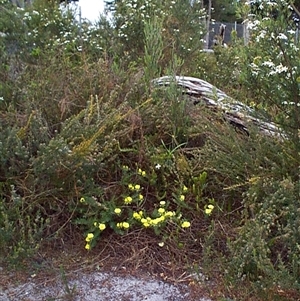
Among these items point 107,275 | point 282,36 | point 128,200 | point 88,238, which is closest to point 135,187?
point 128,200

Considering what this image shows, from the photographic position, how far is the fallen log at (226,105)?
2859mm

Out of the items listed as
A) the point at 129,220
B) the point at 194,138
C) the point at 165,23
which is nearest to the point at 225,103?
the point at 194,138

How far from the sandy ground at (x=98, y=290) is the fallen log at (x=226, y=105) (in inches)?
46.2

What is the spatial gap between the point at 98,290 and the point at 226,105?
160 centimetres

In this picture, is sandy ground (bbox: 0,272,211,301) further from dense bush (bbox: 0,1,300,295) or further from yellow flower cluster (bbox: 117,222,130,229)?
yellow flower cluster (bbox: 117,222,130,229)

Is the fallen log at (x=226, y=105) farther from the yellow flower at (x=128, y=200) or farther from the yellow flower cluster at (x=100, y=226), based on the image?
the yellow flower cluster at (x=100, y=226)

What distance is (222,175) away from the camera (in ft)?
9.01

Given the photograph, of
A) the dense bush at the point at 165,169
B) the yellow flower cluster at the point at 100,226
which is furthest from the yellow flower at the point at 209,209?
the yellow flower cluster at the point at 100,226

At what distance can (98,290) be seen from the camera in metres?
2.10

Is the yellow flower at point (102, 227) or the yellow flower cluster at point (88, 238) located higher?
the yellow flower at point (102, 227)

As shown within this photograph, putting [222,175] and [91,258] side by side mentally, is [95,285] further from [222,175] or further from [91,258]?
[222,175]

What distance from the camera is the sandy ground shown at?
2.05 m

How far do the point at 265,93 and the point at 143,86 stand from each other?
46.0 inches

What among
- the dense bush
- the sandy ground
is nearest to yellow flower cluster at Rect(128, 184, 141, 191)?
the dense bush
